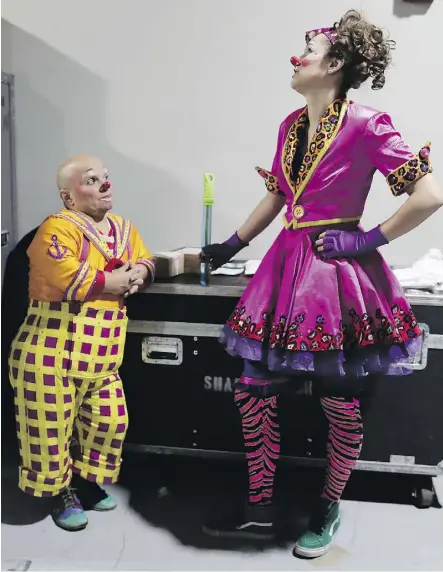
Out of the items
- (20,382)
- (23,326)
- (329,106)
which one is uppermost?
(329,106)

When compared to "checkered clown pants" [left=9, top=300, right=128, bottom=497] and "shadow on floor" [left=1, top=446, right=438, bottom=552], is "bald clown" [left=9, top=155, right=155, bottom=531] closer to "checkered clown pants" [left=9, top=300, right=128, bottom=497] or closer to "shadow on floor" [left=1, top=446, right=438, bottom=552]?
"checkered clown pants" [left=9, top=300, right=128, bottom=497]

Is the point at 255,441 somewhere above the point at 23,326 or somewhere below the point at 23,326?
below

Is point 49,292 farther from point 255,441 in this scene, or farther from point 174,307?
point 255,441

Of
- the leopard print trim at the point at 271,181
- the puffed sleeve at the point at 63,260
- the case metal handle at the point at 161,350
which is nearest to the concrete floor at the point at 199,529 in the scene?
the case metal handle at the point at 161,350

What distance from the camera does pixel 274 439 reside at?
5.77 ft

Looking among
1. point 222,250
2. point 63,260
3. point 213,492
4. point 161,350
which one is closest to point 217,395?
point 161,350

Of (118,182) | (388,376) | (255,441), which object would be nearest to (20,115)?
(118,182)

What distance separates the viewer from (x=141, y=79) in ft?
6.97

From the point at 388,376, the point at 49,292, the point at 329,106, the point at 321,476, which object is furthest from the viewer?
the point at 321,476

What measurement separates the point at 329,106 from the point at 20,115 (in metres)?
1.12

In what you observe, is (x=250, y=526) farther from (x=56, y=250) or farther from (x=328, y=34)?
(x=328, y=34)

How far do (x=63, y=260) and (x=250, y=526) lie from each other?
0.89 m

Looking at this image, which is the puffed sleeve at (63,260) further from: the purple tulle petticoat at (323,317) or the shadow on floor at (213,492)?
the shadow on floor at (213,492)

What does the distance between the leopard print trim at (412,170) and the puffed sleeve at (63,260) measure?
0.78 meters
